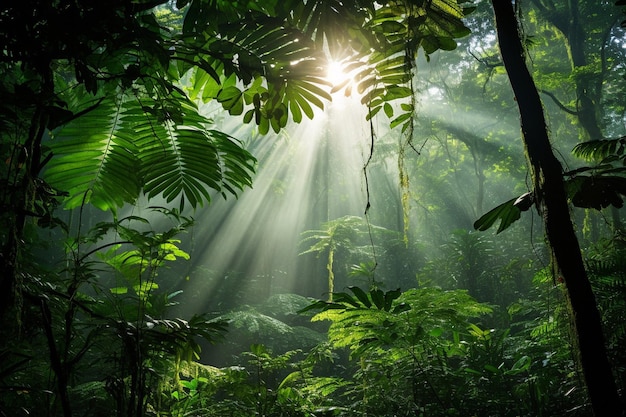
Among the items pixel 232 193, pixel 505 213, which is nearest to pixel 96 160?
pixel 232 193

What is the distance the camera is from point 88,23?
Answer: 100cm

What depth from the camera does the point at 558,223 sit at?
97 cm

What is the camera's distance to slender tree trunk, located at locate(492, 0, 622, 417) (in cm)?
85

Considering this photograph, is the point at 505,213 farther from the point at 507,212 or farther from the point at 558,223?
the point at 558,223

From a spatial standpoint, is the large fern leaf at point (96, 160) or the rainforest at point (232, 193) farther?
the large fern leaf at point (96, 160)

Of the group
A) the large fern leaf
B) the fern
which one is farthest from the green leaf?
the large fern leaf

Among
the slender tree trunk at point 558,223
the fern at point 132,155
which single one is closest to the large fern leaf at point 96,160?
the fern at point 132,155

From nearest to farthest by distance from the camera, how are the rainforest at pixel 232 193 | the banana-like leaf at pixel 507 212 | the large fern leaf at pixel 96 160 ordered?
the rainforest at pixel 232 193 → the banana-like leaf at pixel 507 212 → the large fern leaf at pixel 96 160

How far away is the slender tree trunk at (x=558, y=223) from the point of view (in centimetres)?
85

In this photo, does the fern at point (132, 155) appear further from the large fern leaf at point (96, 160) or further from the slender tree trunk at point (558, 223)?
the slender tree trunk at point (558, 223)

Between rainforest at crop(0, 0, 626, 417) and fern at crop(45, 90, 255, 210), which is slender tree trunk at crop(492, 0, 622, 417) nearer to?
rainforest at crop(0, 0, 626, 417)

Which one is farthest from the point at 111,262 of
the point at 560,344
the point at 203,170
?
the point at 560,344

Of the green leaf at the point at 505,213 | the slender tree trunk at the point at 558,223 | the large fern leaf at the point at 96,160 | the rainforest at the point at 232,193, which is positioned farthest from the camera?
the large fern leaf at the point at 96,160

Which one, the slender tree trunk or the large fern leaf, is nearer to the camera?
the slender tree trunk
